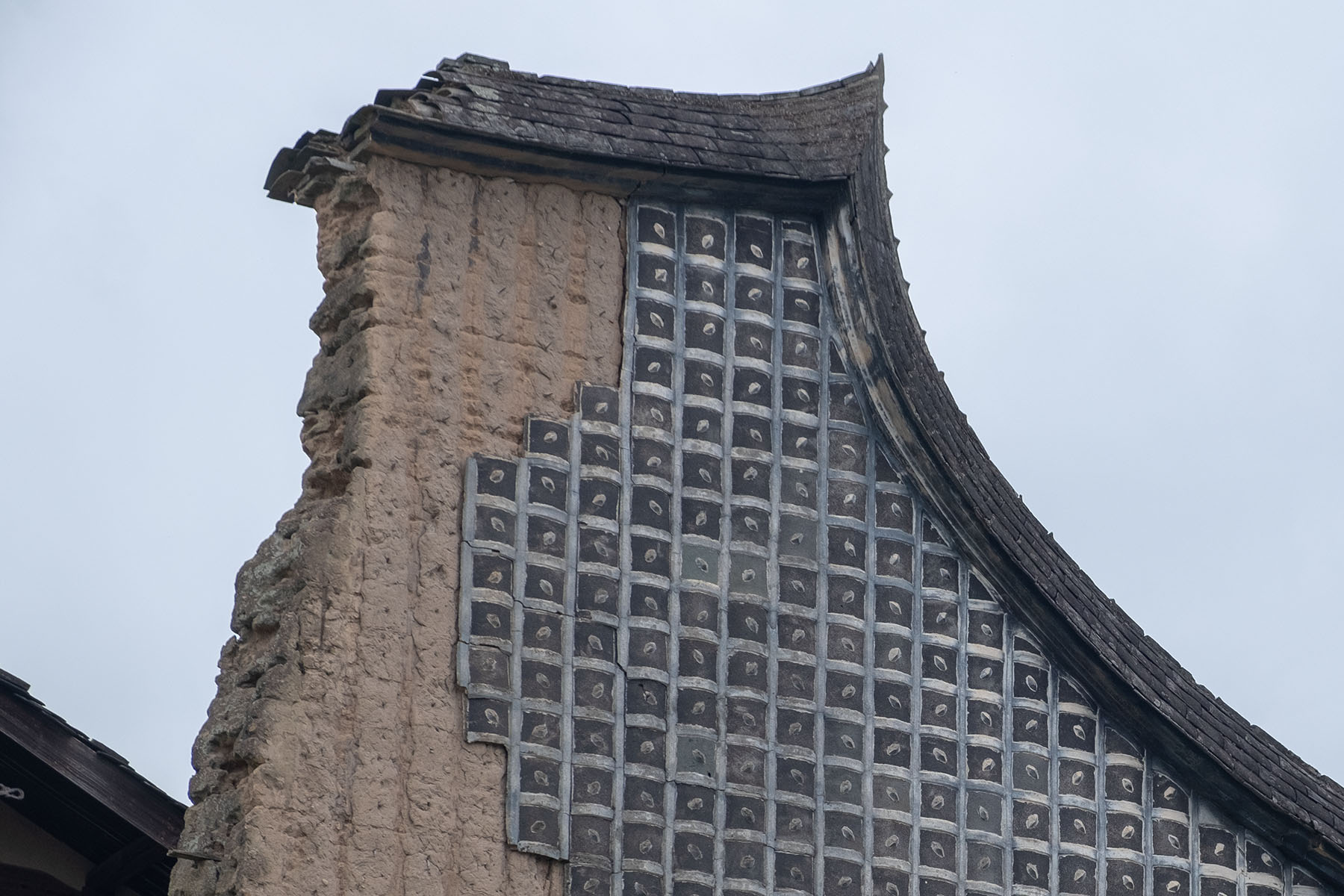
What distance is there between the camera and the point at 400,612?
6.89 metres

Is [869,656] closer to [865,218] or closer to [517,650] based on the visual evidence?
[517,650]

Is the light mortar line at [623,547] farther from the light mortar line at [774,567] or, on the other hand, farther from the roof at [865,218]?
the light mortar line at [774,567]

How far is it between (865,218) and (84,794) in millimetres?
3519

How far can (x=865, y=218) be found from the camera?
8.15 m

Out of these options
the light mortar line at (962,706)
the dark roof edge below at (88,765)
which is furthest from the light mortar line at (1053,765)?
the dark roof edge below at (88,765)

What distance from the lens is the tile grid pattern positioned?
279 inches

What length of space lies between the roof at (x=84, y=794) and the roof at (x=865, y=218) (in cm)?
212

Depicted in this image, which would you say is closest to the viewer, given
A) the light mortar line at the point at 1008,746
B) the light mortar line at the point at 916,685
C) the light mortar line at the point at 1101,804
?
the light mortar line at the point at 916,685

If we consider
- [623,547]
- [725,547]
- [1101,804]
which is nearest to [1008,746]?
[1101,804]

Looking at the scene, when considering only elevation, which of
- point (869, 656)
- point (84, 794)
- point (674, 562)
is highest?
point (674, 562)

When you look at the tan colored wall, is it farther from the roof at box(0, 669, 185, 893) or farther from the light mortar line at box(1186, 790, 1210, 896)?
the light mortar line at box(1186, 790, 1210, 896)

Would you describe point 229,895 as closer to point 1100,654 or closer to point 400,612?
point 400,612

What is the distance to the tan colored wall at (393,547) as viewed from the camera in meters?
6.64

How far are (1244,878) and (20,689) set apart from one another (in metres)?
4.41
